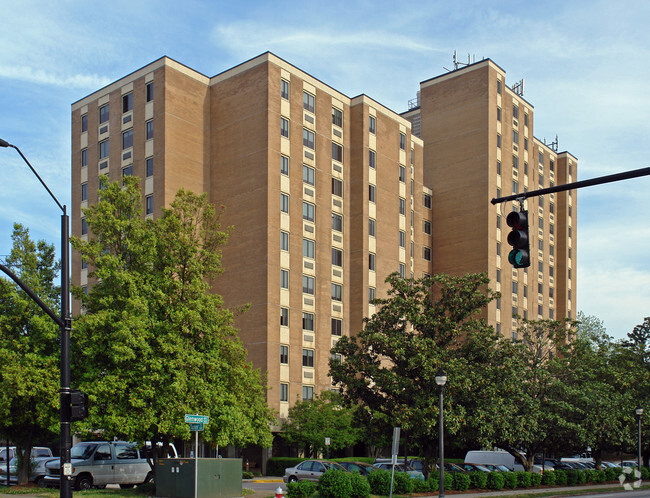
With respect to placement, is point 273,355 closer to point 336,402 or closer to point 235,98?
point 336,402

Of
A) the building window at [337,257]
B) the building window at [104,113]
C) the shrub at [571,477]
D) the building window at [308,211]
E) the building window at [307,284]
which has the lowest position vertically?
the shrub at [571,477]

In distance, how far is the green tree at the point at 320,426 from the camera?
49.5m

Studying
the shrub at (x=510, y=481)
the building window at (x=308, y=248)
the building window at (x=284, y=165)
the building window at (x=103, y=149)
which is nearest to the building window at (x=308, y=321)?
the building window at (x=308, y=248)

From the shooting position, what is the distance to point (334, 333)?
60625 mm

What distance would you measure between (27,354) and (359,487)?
531 inches

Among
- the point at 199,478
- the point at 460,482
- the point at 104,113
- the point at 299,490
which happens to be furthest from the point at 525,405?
the point at 104,113

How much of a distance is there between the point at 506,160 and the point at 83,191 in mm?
41335

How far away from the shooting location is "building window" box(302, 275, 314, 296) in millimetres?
58094

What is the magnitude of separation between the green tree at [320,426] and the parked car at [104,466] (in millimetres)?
17971

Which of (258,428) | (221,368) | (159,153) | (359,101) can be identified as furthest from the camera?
(359,101)

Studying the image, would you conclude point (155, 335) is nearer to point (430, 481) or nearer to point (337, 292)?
point (430, 481)

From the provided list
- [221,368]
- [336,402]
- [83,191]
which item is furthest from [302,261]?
[221,368]

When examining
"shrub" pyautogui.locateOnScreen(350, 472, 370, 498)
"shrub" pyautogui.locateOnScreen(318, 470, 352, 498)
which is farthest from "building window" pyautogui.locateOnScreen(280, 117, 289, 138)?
"shrub" pyautogui.locateOnScreen(318, 470, 352, 498)

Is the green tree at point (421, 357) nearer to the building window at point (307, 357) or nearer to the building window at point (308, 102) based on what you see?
the building window at point (307, 357)
